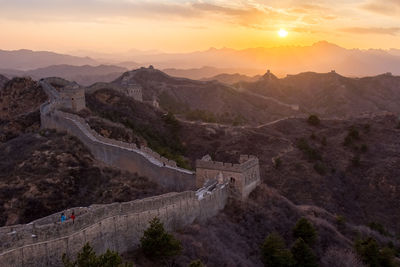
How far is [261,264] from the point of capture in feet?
62.6

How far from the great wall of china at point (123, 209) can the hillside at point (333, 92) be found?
6599 cm

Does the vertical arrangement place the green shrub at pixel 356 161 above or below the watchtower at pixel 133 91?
below

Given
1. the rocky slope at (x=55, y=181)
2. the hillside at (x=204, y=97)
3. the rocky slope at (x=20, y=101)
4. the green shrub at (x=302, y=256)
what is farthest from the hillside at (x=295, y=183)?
the hillside at (x=204, y=97)

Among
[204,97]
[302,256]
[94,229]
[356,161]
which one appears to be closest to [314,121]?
[356,161]

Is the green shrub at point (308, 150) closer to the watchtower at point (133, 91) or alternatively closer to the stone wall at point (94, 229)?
the watchtower at point (133, 91)

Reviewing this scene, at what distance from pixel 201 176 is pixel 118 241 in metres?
9.23

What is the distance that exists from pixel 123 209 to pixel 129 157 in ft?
37.9

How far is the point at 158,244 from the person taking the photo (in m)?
14.6

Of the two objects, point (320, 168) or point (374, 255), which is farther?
point (320, 168)

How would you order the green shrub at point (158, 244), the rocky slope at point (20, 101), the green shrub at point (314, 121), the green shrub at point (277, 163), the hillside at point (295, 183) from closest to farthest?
1. the green shrub at point (158, 244)
2. the hillside at point (295, 183)
3. the rocky slope at point (20, 101)
4. the green shrub at point (277, 163)
5. the green shrub at point (314, 121)

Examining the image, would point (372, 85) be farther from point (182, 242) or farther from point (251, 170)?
point (182, 242)

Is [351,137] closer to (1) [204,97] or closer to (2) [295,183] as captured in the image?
(2) [295,183]

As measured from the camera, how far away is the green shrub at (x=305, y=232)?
2208 centimetres

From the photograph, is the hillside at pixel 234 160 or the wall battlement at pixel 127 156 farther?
the wall battlement at pixel 127 156
